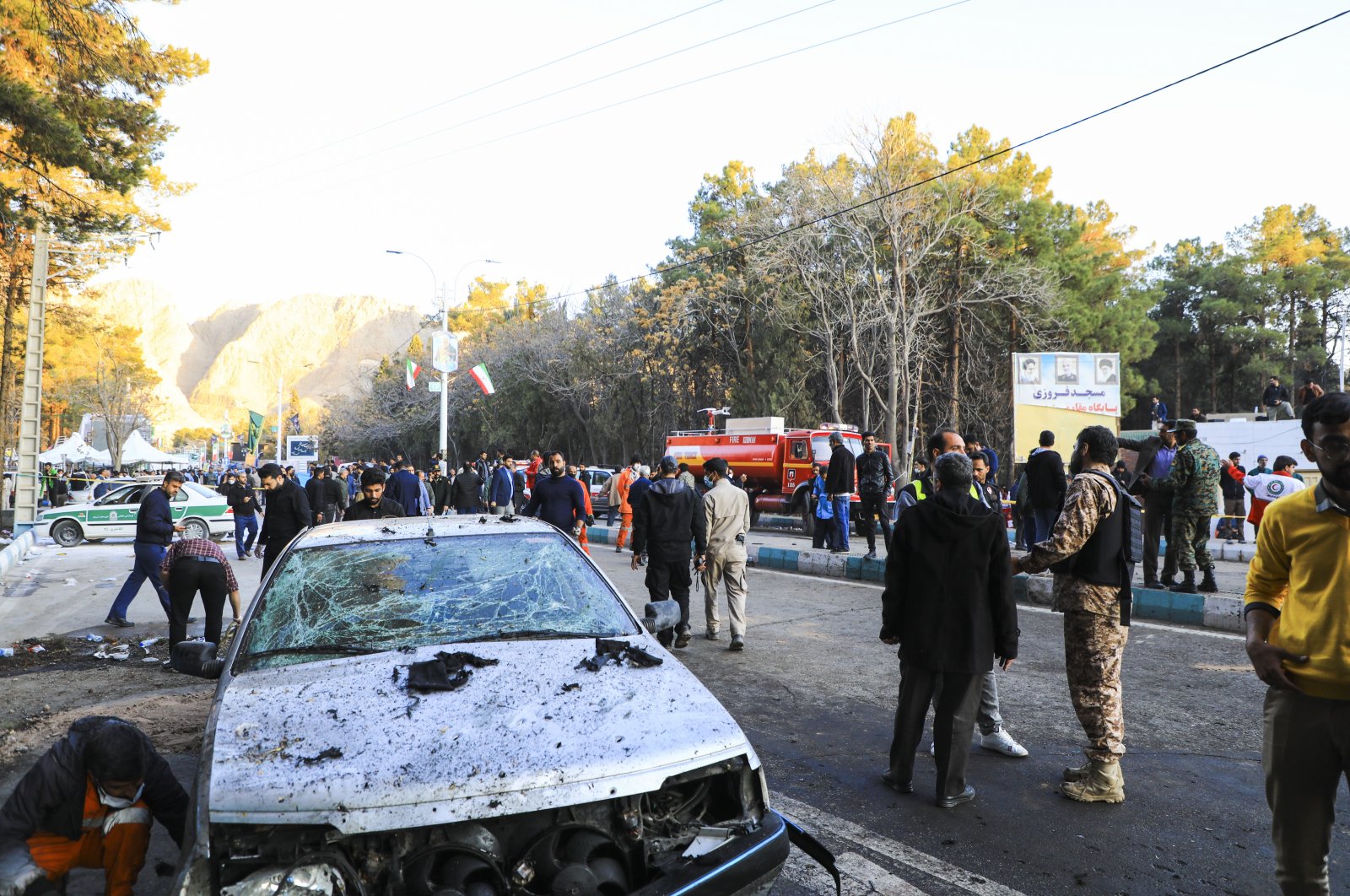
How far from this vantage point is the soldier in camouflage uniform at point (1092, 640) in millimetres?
4293

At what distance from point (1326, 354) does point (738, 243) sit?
28385mm

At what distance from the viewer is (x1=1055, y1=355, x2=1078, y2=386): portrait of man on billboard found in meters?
24.4

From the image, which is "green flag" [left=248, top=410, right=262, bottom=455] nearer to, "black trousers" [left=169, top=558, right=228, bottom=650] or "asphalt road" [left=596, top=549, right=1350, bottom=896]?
"black trousers" [left=169, top=558, right=228, bottom=650]

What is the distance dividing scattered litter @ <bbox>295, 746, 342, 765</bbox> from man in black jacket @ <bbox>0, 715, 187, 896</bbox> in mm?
764

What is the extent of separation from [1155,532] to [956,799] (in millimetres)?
7266

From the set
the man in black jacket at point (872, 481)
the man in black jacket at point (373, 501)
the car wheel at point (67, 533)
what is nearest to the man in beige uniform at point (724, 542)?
the man in black jacket at point (373, 501)

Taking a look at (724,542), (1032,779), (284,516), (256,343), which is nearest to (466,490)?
(284,516)

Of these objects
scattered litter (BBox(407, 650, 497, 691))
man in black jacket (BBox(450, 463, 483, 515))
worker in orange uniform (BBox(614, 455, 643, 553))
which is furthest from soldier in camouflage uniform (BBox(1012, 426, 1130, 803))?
man in black jacket (BBox(450, 463, 483, 515))

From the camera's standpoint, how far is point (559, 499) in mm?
9781

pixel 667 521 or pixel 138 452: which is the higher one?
pixel 667 521

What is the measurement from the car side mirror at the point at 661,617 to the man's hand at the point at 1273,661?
235cm

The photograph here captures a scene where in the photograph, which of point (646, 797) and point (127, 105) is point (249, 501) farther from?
point (646, 797)

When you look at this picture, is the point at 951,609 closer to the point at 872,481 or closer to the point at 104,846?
the point at 104,846

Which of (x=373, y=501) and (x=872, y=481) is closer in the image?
(x=373, y=501)
